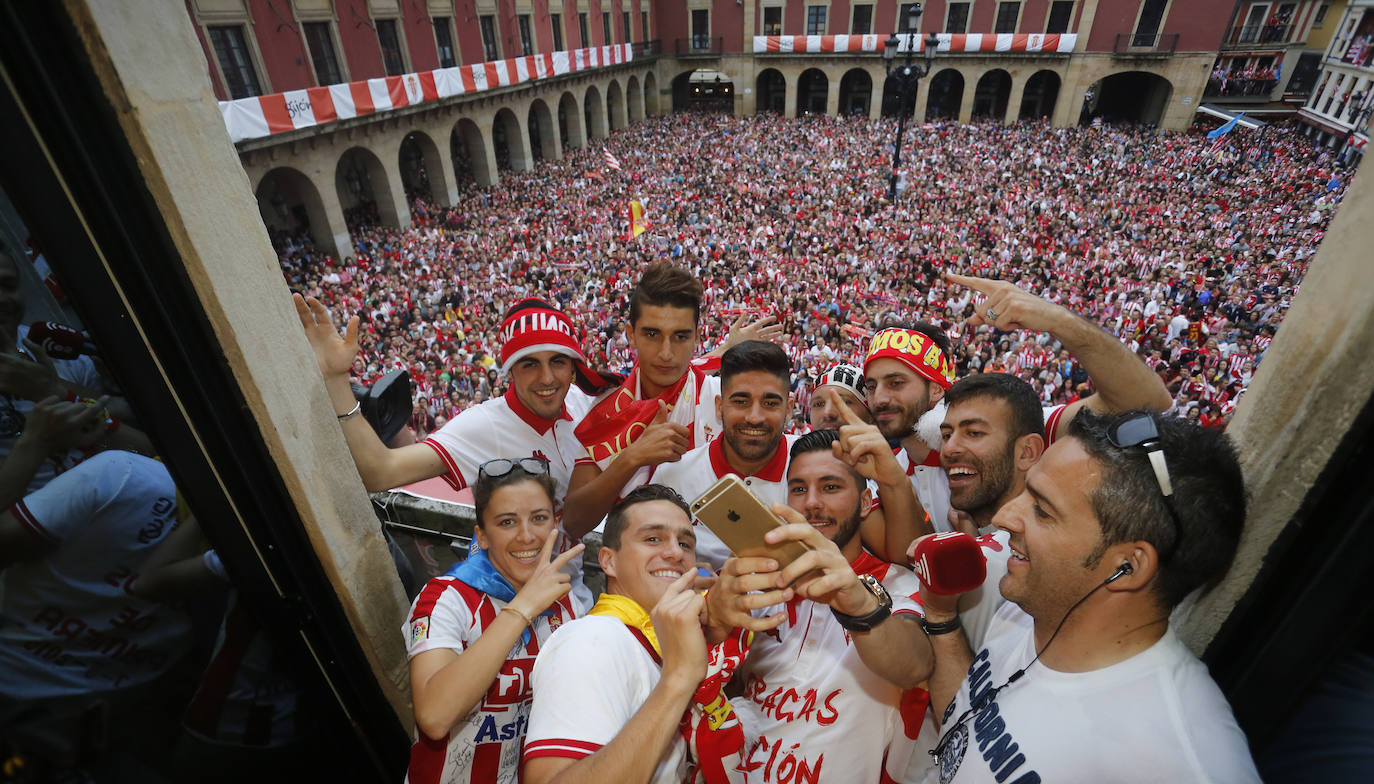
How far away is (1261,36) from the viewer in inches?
1213

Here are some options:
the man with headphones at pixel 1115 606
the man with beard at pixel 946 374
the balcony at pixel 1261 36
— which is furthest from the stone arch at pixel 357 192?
the balcony at pixel 1261 36

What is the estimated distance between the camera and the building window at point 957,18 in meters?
30.5

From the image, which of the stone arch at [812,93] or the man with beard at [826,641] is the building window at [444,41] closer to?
the stone arch at [812,93]

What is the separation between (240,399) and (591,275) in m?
13.9

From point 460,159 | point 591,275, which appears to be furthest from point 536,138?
point 591,275

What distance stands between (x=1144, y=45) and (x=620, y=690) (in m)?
38.1

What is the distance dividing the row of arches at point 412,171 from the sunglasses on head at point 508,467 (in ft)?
58.1

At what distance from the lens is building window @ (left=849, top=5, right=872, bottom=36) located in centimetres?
3159

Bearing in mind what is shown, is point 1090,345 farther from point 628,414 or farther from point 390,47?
point 390,47

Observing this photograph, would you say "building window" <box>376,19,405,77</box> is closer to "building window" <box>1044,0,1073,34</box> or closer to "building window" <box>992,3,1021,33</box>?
"building window" <box>992,3,1021,33</box>

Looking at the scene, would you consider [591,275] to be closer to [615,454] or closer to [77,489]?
[615,454]

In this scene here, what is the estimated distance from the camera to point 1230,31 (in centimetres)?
3141

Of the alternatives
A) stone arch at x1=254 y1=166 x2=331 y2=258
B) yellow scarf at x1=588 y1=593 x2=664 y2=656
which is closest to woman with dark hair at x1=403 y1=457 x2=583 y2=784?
yellow scarf at x1=588 y1=593 x2=664 y2=656

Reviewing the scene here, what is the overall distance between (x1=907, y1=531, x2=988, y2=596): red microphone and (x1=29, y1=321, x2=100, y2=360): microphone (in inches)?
88.3
